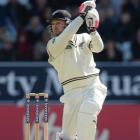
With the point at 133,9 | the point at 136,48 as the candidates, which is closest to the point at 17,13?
the point at 133,9

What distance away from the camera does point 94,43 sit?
8.16m

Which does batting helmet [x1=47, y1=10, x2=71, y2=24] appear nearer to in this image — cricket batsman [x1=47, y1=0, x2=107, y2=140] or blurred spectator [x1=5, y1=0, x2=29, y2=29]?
cricket batsman [x1=47, y1=0, x2=107, y2=140]

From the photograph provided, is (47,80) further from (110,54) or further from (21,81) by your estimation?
(110,54)

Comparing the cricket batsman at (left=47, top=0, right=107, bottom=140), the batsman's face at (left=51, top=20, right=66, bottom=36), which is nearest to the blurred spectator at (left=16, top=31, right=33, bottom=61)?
the cricket batsman at (left=47, top=0, right=107, bottom=140)

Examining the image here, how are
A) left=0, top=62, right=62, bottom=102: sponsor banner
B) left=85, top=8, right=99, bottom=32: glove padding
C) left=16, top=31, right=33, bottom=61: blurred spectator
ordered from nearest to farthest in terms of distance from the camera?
left=85, top=8, right=99, bottom=32: glove padding
left=0, top=62, right=62, bottom=102: sponsor banner
left=16, top=31, right=33, bottom=61: blurred spectator

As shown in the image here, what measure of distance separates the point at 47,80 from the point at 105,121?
4.02 feet

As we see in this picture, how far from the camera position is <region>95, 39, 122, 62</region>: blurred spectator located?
1218 cm

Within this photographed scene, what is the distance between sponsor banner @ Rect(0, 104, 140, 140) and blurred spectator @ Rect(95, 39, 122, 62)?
127 centimetres

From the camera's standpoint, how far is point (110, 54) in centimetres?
1217

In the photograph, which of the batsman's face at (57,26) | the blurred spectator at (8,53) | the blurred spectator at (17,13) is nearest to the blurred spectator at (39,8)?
the blurred spectator at (17,13)

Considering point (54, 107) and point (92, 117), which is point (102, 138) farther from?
point (92, 117)

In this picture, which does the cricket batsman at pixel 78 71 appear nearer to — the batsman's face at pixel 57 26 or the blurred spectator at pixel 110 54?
the batsman's face at pixel 57 26

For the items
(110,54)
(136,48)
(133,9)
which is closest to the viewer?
(110,54)

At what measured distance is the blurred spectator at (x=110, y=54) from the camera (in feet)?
40.0
